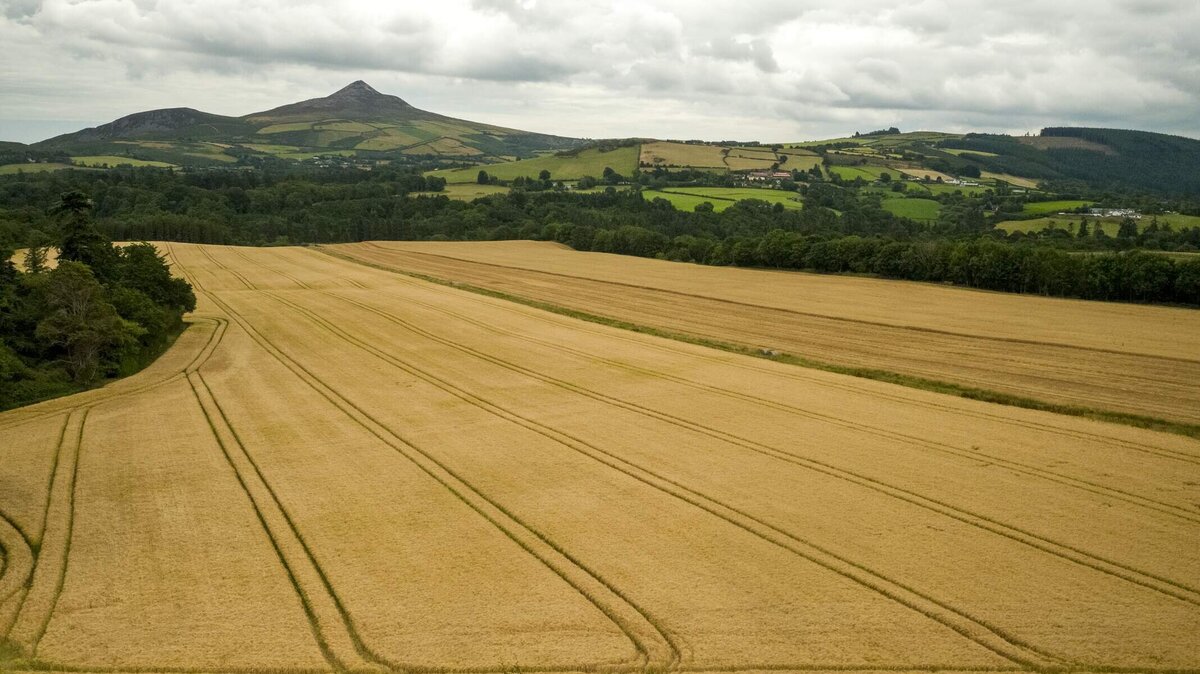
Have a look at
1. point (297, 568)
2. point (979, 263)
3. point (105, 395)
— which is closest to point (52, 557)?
point (297, 568)

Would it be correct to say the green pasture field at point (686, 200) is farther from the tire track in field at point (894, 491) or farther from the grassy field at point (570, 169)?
the tire track in field at point (894, 491)

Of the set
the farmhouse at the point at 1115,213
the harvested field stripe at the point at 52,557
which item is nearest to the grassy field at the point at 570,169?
the farmhouse at the point at 1115,213

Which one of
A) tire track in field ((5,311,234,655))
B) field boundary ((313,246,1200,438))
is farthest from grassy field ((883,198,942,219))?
tire track in field ((5,311,234,655))

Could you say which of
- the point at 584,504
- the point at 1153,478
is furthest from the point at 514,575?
the point at 1153,478

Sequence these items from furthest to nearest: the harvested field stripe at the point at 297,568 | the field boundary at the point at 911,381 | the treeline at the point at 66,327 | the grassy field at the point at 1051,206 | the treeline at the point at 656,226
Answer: the grassy field at the point at 1051,206 < the treeline at the point at 656,226 < the treeline at the point at 66,327 < the field boundary at the point at 911,381 < the harvested field stripe at the point at 297,568

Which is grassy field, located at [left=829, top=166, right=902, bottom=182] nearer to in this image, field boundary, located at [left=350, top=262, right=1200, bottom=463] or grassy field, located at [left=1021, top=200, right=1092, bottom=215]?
grassy field, located at [left=1021, top=200, right=1092, bottom=215]

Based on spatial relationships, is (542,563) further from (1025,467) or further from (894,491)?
(1025,467)
